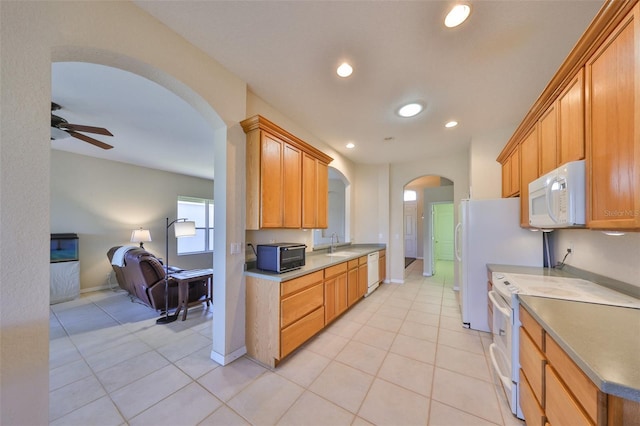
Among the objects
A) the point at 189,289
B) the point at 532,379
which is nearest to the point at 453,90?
the point at 532,379

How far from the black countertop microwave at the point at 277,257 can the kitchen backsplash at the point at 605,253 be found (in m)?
2.65

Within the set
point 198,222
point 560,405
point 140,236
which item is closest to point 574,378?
point 560,405

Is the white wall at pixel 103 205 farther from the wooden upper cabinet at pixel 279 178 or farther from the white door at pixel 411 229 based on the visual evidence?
the white door at pixel 411 229

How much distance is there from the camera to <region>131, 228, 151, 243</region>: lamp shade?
505 centimetres

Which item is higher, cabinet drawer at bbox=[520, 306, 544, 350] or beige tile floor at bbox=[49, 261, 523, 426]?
cabinet drawer at bbox=[520, 306, 544, 350]

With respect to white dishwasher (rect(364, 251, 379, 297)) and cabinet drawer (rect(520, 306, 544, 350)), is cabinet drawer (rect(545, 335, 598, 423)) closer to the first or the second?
cabinet drawer (rect(520, 306, 544, 350))

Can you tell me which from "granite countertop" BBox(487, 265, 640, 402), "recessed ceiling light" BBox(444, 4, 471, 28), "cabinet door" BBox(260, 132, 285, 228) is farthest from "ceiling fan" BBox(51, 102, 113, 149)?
"granite countertop" BBox(487, 265, 640, 402)

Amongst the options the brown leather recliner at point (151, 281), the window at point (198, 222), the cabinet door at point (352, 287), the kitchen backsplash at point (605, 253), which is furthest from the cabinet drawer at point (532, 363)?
the window at point (198, 222)

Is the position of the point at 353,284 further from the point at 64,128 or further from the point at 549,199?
the point at 64,128

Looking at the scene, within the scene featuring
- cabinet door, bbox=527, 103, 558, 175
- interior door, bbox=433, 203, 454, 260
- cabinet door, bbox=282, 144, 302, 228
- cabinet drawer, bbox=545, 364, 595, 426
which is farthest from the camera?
interior door, bbox=433, 203, 454, 260

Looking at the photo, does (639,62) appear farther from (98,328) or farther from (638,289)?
(98,328)

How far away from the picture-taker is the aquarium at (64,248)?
418 centimetres

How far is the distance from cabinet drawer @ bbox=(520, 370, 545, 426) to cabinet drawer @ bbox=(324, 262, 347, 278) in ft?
6.22

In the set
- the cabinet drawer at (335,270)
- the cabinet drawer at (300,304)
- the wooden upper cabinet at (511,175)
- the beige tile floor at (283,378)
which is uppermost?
the wooden upper cabinet at (511,175)
